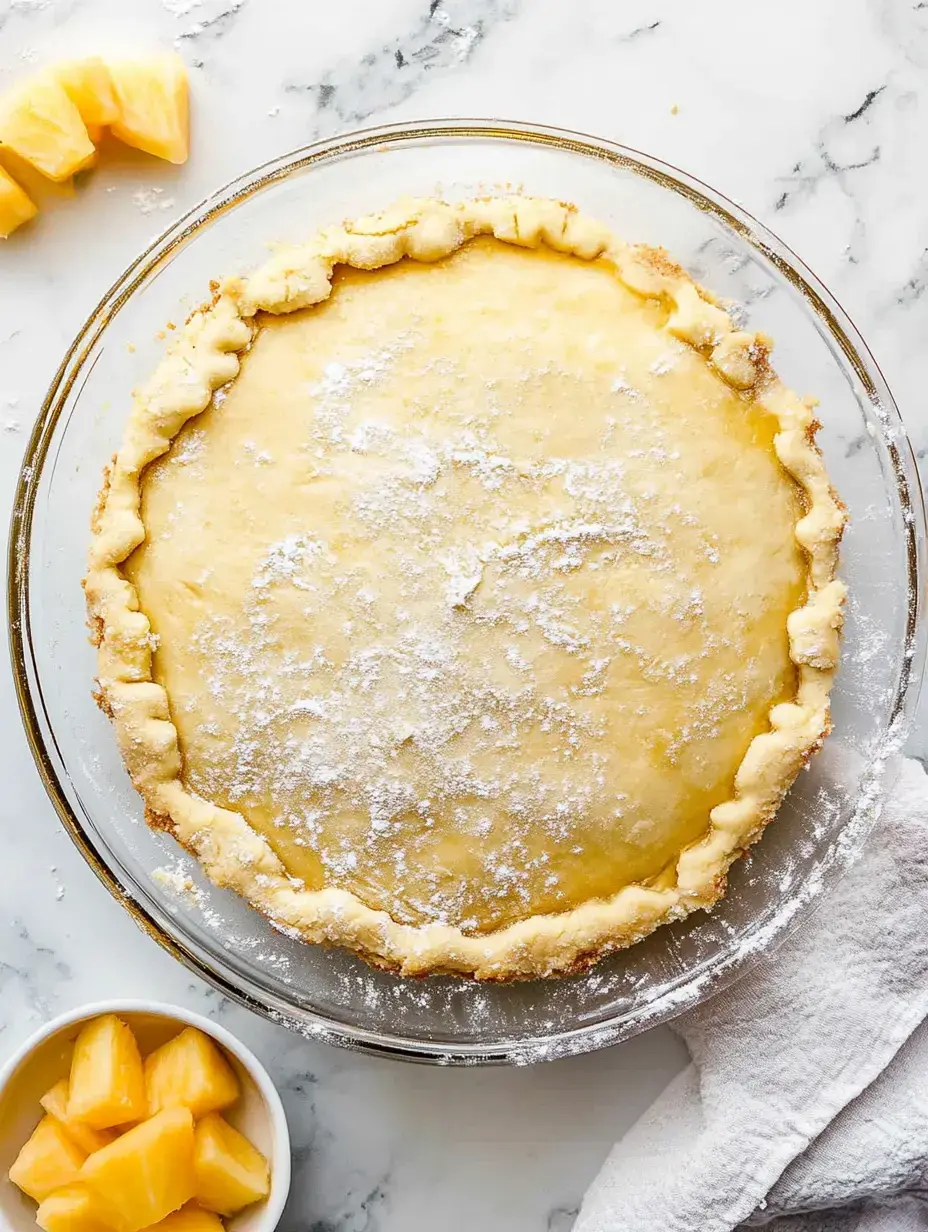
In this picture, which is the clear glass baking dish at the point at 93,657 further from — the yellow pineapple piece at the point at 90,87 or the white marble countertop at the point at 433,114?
the yellow pineapple piece at the point at 90,87

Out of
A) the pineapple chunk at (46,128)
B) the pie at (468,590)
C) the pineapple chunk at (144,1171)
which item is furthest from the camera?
the pineapple chunk at (46,128)

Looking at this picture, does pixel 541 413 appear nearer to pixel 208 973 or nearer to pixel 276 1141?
pixel 208 973

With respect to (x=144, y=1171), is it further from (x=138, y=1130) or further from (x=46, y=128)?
(x=46, y=128)

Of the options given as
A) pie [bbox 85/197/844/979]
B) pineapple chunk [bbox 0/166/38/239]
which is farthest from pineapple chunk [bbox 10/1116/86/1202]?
pineapple chunk [bbox 0/166/38/239]

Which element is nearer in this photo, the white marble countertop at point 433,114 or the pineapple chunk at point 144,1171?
the pineapple chunk at point 144,1171

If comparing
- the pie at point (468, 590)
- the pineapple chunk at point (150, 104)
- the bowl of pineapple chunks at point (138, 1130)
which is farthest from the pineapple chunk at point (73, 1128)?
the pineapple chunk at point (150, 104)

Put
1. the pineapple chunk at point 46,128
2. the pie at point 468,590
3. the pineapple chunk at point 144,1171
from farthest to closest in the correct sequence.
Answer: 1. the pineapple chunk at point 46,128
2. the pineapple chunk at point 144,1171
3. the pie at point 468,590

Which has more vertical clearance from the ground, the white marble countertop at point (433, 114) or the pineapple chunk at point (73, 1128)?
the white marble countertop at point (433, 114)

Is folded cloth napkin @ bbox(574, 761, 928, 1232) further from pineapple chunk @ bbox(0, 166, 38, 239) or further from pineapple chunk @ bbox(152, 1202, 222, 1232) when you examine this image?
pineapple chunk @ bbox(0, 166, 38, 239)
